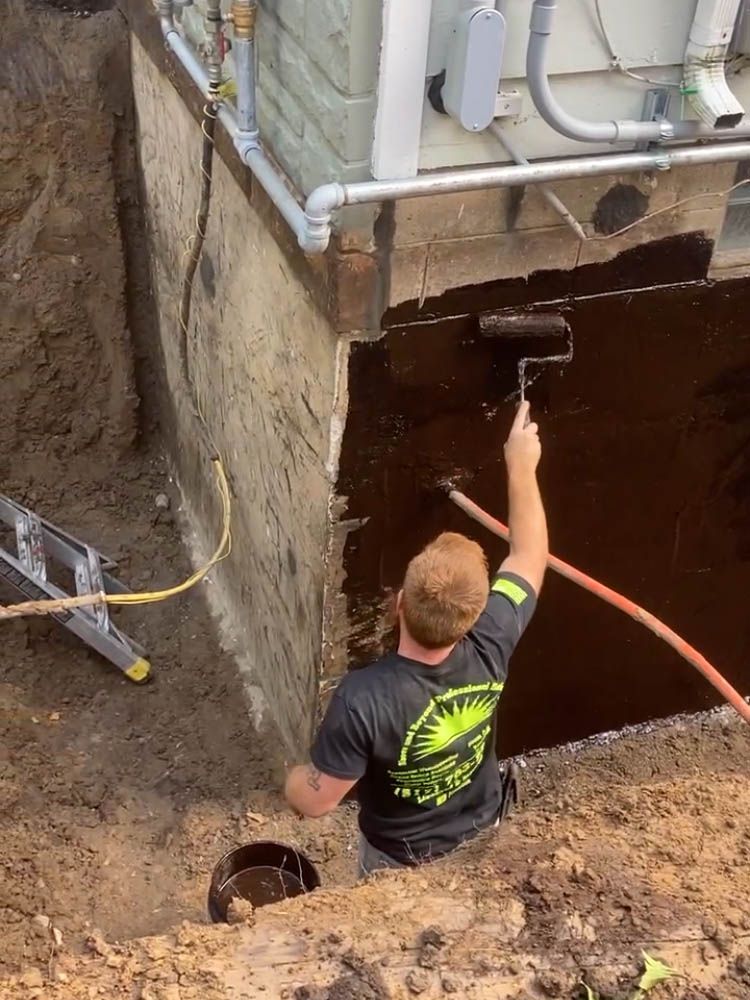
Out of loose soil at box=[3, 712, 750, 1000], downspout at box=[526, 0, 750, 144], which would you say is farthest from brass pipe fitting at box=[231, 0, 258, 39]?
loose soil at box=[3, 712, 750, 1000]

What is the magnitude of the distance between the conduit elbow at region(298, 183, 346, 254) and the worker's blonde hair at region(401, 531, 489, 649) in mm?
886

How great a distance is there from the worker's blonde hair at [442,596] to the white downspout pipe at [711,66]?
4.57 ft

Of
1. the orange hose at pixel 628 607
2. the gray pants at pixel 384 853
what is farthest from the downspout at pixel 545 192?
the gray pants at pixel 384 853

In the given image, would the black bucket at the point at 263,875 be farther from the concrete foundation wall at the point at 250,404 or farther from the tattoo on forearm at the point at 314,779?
the tattoo on forearm at the point at 314,779

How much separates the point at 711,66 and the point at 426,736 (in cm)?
197

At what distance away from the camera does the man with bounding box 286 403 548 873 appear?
2512 millimetres

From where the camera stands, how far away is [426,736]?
2.71m

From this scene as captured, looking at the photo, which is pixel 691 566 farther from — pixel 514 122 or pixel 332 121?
pixel 332 121

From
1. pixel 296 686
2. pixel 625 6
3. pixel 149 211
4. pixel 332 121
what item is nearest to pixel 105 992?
pixel 296 686

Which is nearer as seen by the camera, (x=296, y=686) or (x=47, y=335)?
(x=296, y=686)

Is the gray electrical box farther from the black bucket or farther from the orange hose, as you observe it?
the black bucket

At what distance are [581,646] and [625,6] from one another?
8.07 feet

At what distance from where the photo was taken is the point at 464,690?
271 cm

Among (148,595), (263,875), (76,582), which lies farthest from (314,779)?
(76,582)
